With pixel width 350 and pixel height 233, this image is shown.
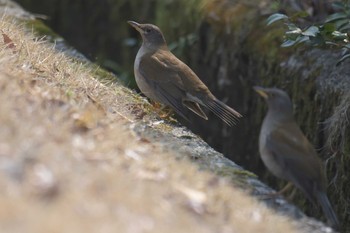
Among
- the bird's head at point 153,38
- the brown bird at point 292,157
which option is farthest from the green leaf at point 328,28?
the bird's head at point 153,38

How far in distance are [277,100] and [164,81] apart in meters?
1.96

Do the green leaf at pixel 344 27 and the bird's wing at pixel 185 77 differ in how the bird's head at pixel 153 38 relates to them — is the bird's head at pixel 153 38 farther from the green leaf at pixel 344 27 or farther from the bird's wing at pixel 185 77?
the green leaf at pixel 344 27

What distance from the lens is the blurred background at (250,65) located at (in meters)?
8.64

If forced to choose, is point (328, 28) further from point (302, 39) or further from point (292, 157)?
point (292, 157)

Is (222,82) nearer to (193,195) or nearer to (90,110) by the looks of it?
(90,110)

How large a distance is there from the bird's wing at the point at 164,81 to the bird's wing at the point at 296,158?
5.99 feet

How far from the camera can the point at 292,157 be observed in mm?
6254

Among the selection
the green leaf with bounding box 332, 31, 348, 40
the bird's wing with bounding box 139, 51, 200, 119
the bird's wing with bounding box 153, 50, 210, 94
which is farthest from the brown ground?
the green leaf with bounding box 332, 31, 348, 40

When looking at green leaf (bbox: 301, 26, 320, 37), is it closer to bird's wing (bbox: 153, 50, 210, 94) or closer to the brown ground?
bird's wing (bbox: 153, 50, 210, 94)

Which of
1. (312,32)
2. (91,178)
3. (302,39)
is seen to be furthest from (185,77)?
(91,178)

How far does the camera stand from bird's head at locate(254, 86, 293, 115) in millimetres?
6614

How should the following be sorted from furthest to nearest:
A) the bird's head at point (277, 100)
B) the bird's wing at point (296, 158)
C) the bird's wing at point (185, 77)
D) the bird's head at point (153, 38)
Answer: the bird's head at point (153, 38)
the bird's wing at point (185, 77)
the bird's head at point (277, 100)
the bird's wing at point (296, 158)

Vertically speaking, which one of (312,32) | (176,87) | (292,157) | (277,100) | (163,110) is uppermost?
(312,32)

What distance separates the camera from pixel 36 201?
4.60m
